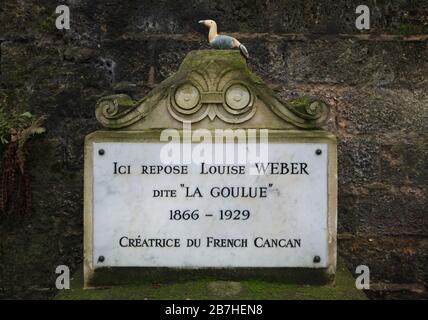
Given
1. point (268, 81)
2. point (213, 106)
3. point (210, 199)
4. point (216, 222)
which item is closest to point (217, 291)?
point (216, 222)

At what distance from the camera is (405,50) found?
4.50 metres

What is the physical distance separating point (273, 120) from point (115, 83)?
67.3 inches

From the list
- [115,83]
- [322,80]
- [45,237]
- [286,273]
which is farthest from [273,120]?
[45,237]

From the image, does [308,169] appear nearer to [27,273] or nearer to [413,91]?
[413,91]

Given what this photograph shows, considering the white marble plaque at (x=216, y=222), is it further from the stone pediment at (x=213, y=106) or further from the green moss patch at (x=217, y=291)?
the stone pediment at (x=213, y=106)

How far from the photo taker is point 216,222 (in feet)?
10.4

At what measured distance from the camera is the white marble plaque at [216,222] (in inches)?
125

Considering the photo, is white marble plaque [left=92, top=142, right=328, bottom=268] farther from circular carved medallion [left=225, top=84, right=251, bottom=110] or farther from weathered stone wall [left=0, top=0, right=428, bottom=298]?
weathered stone wall [left=0, top=0, right=428, bottom=298]

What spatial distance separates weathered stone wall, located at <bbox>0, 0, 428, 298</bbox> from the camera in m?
4.39

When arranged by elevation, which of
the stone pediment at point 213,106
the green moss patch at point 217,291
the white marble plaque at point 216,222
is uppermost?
the stone pediment at point 213,106

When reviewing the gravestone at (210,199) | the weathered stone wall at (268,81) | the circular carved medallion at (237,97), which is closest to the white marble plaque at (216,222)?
the gravestone at (210,199)

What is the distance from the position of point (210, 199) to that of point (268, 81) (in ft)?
5.32

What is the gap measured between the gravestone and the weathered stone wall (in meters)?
1.29

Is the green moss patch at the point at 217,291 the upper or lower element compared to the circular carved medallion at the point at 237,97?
lower
